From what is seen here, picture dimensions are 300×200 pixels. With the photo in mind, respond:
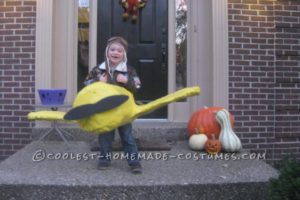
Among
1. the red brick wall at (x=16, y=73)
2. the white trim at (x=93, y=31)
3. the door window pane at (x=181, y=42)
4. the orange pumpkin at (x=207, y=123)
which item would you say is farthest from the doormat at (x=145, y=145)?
the white trim at (x=93, y=31)

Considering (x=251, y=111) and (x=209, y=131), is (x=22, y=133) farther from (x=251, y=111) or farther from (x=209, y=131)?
(x=251, y=111)

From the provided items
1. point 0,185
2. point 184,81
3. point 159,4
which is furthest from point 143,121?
point 0,185

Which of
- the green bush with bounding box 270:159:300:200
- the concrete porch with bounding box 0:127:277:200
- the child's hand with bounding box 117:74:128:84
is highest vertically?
the child's hand with bounding box 117:74:128:84

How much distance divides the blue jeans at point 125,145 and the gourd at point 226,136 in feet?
4.14

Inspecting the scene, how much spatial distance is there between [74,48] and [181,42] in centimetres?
150

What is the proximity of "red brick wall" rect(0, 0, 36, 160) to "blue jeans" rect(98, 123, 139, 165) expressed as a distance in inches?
74.0

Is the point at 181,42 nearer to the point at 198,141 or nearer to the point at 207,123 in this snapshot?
the point at 207,123

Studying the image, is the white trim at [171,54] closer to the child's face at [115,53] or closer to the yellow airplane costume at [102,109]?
the child's face at [115,53]

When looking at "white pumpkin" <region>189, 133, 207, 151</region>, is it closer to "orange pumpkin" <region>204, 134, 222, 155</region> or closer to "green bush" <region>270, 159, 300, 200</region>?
"orange pumpkin" <region>204, 134, 222, 155</region>

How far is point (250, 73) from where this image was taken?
6277mm

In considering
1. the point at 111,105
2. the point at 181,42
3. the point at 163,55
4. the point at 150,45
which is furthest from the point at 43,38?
the point at 111,105

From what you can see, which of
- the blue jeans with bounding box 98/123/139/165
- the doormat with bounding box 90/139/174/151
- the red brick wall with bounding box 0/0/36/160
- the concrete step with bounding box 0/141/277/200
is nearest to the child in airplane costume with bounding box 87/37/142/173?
the blue jeans with bounding box 98/123/139/165

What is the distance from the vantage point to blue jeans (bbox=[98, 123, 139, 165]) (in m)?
4.49

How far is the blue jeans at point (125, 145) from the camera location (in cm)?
449
